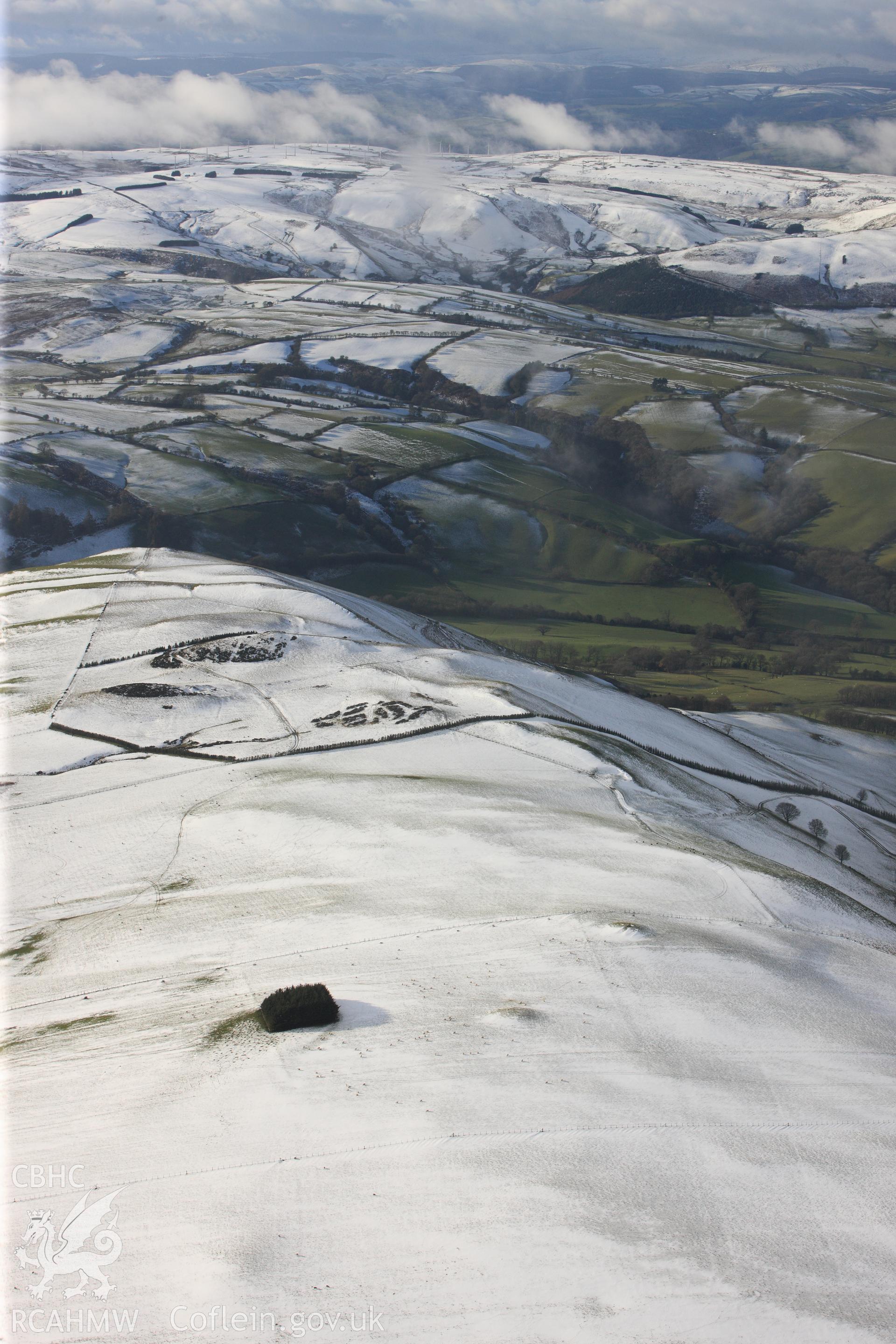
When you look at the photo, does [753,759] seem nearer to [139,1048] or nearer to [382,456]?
[139,1048]

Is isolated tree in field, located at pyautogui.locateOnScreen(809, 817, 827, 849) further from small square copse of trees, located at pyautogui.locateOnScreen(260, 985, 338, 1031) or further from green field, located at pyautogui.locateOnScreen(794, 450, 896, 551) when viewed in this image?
green field, located at pyautogui.locateOnScreen(794, 450, 896, 551)

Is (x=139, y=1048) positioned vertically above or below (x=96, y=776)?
above

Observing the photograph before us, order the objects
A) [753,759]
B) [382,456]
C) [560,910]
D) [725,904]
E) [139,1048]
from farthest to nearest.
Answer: [382,456] < [753,759] < [725,904] < [560,910] < [139,1048]

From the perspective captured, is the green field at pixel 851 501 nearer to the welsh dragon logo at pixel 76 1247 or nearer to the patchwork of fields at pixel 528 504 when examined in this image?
the patchwork of fields at pixel 528 504

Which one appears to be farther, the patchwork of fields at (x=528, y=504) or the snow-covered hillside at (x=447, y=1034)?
the patchwork of fields at (x=528, y=504)

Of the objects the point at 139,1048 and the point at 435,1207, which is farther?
the point at 139,1048

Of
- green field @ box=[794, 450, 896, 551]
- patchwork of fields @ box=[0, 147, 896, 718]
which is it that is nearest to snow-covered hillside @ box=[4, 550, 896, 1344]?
patchwork of fields @ box=[0, 147, 896, 718]

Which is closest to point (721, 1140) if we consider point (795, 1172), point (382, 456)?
point (795, 1172)

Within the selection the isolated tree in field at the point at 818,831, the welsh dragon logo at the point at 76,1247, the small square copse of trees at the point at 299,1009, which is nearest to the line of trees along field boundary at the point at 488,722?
the isolated tree in field at the point at 818,831
